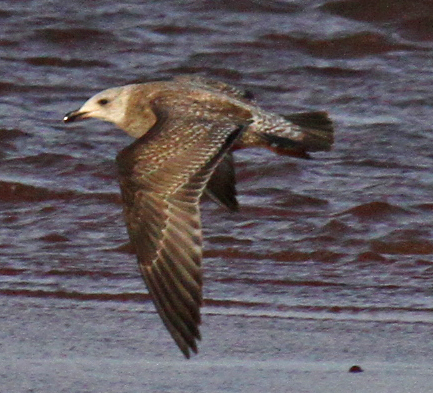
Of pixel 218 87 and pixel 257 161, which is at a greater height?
pixel 218 87

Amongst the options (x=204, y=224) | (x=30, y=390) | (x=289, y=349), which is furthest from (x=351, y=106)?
(x=30, y=390)

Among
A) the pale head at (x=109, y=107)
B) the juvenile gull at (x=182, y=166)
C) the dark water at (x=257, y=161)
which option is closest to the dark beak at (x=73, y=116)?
the pale head at (x=109, y=107)

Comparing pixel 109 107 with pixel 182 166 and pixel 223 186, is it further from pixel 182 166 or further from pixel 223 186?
pixel 182 166

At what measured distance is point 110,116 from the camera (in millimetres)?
5488

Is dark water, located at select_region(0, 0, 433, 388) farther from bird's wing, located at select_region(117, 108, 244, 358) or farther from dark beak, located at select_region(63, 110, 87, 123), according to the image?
dark beak, located at select_region(63, 110, 87, 123)

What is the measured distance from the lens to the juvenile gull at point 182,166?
14.3 feet

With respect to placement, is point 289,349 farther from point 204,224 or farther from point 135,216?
point 204,224

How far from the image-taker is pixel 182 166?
4.58 meters

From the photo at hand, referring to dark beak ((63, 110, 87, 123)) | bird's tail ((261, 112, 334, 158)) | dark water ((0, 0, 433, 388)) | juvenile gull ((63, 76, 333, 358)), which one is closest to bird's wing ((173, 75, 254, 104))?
juvenile gull ((63, 76, 333, 358))

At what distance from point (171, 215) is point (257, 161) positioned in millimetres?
2890

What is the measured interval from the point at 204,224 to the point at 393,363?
1884 mm

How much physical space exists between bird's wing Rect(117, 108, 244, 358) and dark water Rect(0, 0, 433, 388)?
1.56 ft

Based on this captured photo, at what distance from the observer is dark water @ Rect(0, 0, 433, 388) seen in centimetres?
558

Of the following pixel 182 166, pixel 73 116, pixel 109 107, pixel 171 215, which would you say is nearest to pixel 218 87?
pixel 109 107
